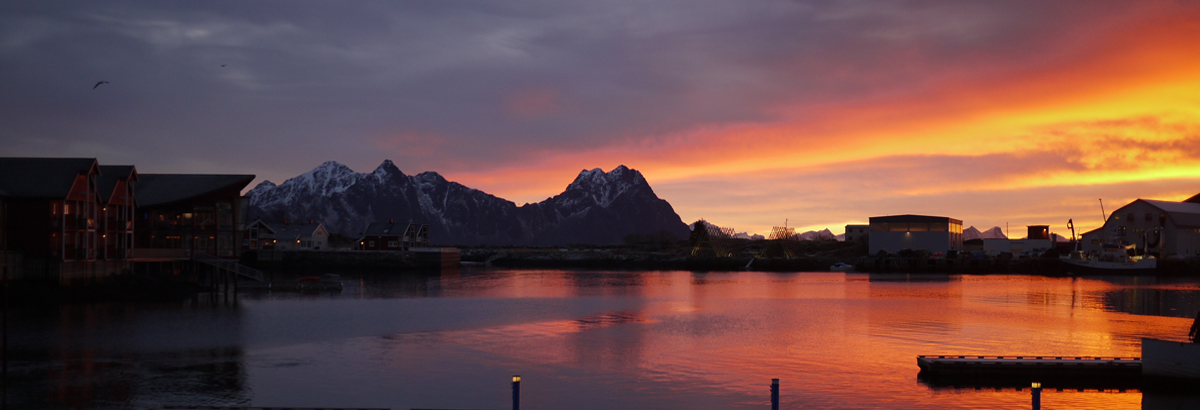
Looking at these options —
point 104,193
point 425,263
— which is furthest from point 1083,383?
point 425,263

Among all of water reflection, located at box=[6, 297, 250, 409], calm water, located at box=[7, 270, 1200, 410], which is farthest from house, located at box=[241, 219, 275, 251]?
water reflection, located at box=[6, 297, 250, 409]

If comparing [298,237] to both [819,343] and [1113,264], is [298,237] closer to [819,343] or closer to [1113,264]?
[819,343]

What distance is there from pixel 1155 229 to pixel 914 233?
41018 mm

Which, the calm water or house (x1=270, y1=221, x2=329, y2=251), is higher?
house (x1=270, y1=221, x2=329, y2=251)

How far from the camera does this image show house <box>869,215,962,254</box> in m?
152

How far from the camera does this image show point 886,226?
514 ft

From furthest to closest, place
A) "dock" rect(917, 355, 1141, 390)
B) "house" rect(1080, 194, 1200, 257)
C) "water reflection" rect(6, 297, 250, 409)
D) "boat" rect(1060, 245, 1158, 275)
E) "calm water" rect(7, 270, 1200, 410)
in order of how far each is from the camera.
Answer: "house" rect(1080, 194, 1200, 257)
"boat" rect(1060, 245, 1158, 275)
"dock" rect(917, 355, 1141, 390)
"calm water" rect(7, 270, 1200, 410)
"water reflection" rect(6, 297, 250, 409)

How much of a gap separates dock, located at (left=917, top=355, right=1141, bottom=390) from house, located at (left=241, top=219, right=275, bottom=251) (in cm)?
13156

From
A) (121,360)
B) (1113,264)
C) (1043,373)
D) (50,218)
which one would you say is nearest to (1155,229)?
(1113,264)

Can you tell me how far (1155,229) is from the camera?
5595 inches

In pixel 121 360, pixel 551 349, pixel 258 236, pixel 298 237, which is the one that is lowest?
pixel 551 349

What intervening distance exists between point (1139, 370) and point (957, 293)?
5666cm

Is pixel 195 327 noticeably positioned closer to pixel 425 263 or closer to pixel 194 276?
pixel 194 276

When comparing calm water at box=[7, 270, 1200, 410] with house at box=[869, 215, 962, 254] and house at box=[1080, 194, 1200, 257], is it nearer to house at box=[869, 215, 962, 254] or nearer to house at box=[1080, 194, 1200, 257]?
house at box=[869, 215, 962, 254]
